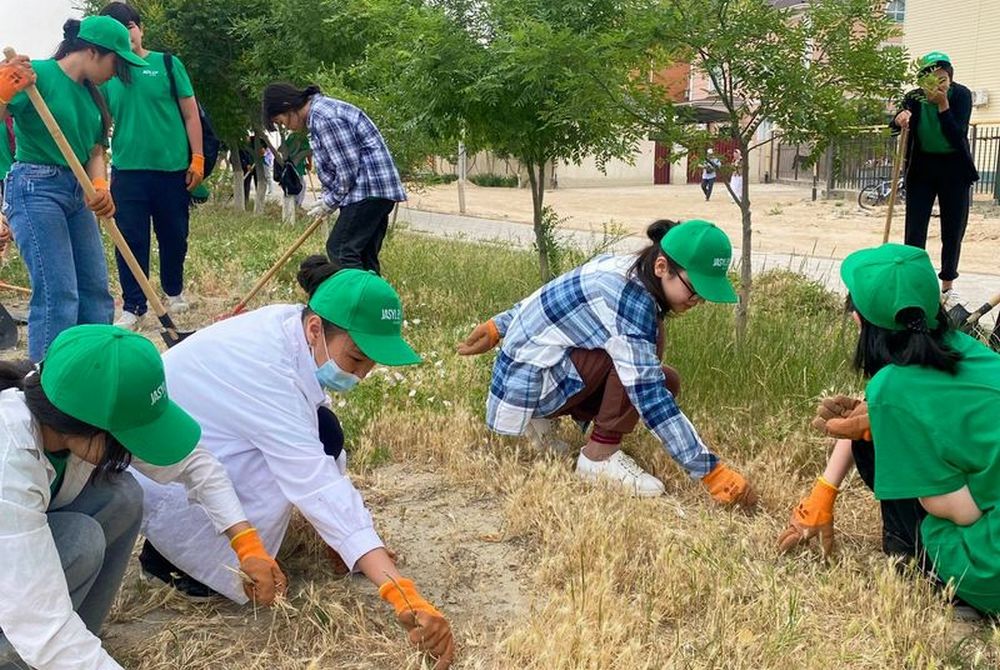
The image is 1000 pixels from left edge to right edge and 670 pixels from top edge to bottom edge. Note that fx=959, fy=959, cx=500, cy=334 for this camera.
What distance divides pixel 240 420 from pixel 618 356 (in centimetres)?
139

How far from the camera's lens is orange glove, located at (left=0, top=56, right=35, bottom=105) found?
3809 millimetres

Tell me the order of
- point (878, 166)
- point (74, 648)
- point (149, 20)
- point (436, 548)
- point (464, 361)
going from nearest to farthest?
point (74, 648) < point (436, 548) < point (464, 361) < point (149, 20) < point (878, 166)

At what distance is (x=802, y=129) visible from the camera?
454 centimetres

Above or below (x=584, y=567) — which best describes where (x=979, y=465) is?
above

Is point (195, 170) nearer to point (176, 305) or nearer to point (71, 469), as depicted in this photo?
point (176, 305)

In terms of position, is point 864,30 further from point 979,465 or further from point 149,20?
point 149,20

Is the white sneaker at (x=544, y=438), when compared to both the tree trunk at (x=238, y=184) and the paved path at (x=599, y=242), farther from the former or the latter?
the tree trunk at (x=238, y=184)

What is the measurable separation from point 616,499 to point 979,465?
3.83ft

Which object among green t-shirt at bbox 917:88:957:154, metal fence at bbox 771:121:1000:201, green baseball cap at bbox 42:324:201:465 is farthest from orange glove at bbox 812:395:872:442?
metal fence at bbox 771:121:1000:201

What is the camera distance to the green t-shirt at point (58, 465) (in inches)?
81.4

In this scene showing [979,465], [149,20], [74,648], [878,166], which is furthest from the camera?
[878,166]

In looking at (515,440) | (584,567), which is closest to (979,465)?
(584,567)

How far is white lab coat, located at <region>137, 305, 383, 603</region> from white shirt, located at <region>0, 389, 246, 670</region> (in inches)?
24.0

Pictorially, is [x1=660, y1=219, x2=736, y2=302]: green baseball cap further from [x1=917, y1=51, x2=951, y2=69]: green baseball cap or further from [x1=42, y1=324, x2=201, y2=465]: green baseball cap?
[x1=917, y1=51, x2=951, y2=69]: green baseball cap
